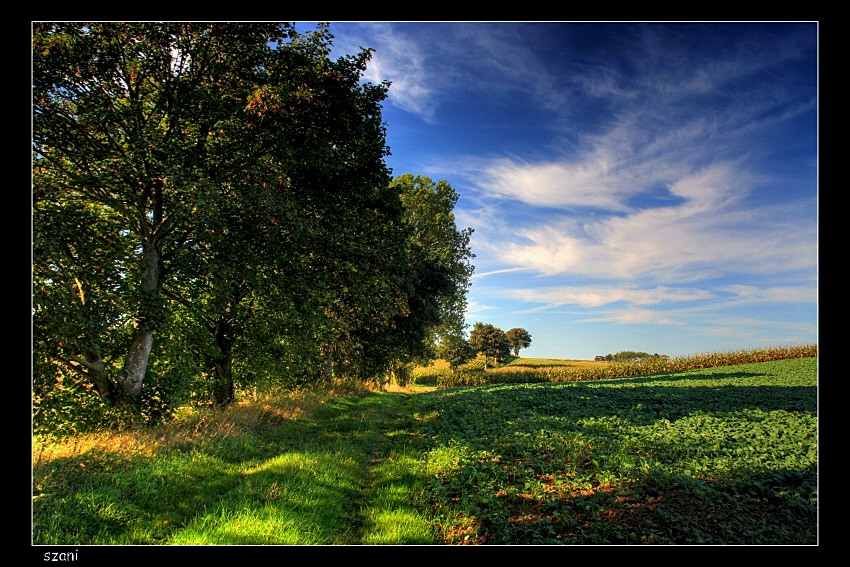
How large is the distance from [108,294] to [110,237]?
186cm

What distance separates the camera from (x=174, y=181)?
8.47 meters

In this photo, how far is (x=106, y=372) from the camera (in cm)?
952

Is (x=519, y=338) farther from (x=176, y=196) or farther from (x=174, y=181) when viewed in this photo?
(x=174, y=181)

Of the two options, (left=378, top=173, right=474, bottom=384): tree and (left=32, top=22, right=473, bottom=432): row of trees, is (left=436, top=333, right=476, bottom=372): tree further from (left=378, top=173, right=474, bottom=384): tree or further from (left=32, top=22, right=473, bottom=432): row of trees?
(left=32, top=22, right=473, bottom=432): row of trees

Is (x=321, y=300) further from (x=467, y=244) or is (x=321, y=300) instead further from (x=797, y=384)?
(x=797, y=384)

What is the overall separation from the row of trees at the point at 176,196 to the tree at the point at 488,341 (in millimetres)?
71292

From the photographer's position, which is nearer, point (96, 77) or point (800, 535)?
point (800, 535)

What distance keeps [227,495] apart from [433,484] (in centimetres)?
382

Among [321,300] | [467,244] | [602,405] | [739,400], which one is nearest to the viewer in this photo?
[321,300]

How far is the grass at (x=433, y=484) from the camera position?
4797 millimetres

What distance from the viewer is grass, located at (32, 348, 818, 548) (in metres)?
4.80

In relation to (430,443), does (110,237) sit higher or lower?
higher
